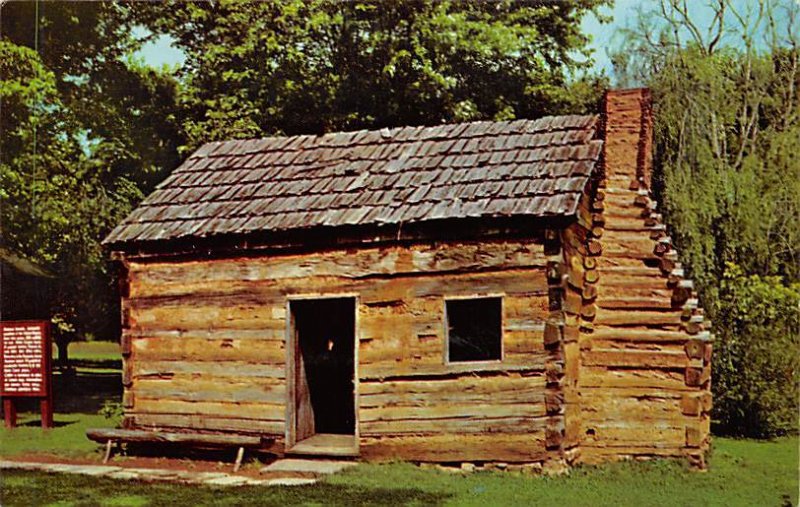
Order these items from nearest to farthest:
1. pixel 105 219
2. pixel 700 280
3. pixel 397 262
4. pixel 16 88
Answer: pixel 397 262 → pixel 700 280 → pixel 16 88 → pixel 105 219

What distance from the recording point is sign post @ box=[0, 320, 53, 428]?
1705 cm

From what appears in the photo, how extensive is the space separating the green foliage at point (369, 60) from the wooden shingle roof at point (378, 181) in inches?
380

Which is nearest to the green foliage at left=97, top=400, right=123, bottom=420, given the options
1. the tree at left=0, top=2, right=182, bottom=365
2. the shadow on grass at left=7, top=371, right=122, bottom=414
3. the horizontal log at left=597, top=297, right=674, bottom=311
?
the shadow on grass at left=7, top=371, right=122, bottom=414

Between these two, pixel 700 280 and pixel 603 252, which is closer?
pixel 603 252

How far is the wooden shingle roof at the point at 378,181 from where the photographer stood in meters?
14.0

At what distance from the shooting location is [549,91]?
26219mm

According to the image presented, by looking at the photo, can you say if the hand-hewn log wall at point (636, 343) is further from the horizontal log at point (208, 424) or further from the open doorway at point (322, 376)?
the horizontal log at point (208, 424)

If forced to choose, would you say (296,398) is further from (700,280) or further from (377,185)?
(700,280)

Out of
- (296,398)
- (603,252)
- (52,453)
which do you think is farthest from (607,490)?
(52,453)

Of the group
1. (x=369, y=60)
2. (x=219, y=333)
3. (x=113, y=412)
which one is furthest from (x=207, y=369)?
(x=369, y=60)

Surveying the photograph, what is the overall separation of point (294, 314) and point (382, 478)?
3.12 meters

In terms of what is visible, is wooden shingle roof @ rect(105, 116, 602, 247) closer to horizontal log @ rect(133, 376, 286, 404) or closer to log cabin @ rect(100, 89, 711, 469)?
log cabin @ rect(100, 89, 711, 469)

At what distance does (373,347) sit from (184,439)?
3339 millimetres

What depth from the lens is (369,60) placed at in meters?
28.1
